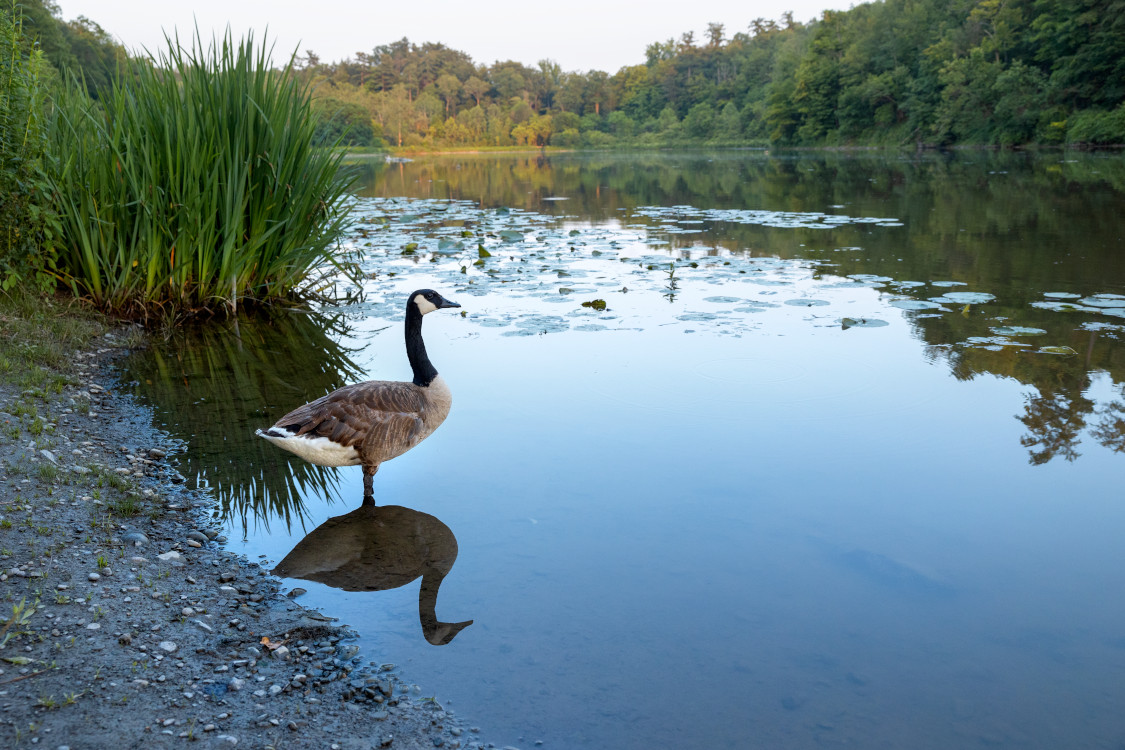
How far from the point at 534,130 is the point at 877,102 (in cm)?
5878

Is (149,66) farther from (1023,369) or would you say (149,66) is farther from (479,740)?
(1023,369)

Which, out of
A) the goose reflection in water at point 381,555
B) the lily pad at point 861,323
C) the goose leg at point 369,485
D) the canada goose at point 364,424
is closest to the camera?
the goose reflection in water at point 381,555

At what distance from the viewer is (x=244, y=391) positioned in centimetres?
616

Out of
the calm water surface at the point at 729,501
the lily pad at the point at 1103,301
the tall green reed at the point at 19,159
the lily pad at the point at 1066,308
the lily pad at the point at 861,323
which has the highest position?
the tall green reed at the point at 19,159

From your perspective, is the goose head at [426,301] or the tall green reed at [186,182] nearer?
the goose head at [426,301]

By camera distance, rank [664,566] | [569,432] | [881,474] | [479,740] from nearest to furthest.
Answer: [479,740] → [664,566] → [881,474] → [569,432]

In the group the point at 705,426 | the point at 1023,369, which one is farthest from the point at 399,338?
the point at 1023,369

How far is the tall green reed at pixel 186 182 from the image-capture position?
278 inches

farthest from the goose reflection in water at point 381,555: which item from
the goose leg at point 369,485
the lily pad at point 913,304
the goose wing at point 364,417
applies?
the lily pad at point 913,304

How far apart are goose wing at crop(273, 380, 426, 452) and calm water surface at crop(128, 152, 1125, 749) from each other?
41cm

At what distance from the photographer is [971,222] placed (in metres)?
14.6

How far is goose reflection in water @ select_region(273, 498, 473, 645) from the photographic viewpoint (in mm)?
3450

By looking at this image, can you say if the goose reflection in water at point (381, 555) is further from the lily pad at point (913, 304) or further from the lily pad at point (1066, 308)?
the lily pad at point (1066, 308)

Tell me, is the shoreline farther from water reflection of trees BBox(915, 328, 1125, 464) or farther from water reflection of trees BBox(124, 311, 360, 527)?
water reflection of trees BBox(915, 328, 1125, 464)
